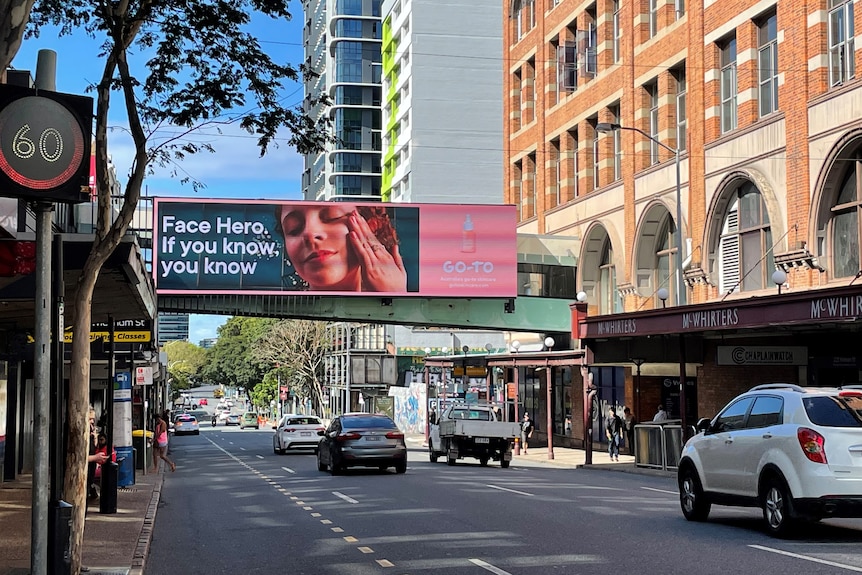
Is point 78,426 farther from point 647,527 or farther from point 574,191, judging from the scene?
point 574,191

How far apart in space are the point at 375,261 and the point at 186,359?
511 ft

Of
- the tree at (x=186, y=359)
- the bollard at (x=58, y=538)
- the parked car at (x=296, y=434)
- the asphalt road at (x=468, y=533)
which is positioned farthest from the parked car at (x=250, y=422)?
the bollard at (x=58, y=538)

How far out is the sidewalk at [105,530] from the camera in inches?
482

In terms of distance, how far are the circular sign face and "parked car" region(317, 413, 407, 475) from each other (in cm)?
2092

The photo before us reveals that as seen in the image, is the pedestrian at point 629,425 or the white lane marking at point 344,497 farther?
the pedestrian at point 629,425

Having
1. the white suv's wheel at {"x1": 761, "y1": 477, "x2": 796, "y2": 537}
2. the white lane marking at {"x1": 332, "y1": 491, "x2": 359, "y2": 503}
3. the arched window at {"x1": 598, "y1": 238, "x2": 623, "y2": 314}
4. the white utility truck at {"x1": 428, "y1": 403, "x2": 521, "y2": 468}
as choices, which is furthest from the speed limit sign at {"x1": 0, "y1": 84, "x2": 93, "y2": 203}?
the arched window at {"x1": 598, "y1": 238, "x2": 623, "y2": 314}

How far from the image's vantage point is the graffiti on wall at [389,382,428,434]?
72.8 meters

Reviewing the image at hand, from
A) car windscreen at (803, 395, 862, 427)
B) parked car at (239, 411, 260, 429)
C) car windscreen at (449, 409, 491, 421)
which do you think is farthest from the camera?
parked car at (239, 411, 260, 429)

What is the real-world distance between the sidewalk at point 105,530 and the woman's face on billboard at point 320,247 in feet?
48.9

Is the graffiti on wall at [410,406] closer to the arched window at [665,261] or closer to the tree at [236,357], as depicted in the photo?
the arched window at [665,261]

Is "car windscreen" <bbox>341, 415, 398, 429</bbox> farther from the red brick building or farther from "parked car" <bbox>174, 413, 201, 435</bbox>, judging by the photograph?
"parked car" <bbox>174, 413, 201, 435</bbox>

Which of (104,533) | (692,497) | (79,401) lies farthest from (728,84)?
(79,401)

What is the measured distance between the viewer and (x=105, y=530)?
15.6 m

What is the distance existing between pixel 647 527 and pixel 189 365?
180 metres
